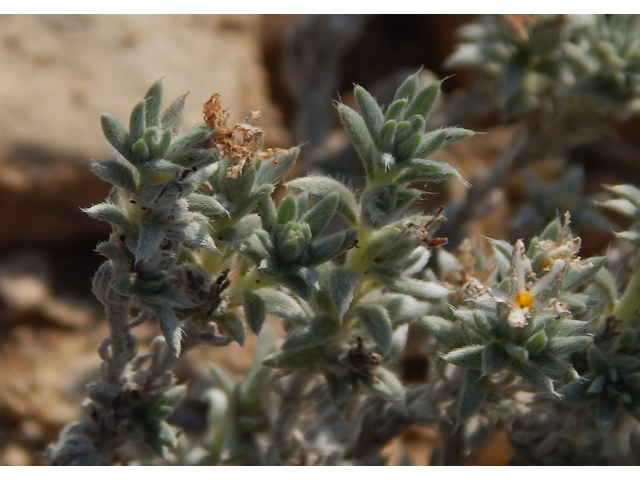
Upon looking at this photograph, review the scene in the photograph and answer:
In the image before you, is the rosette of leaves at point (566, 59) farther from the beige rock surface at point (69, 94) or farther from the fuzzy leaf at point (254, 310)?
the beige rock surface at point (69, 94)

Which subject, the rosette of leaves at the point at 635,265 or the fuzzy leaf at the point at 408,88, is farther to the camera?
the rosette of leaves at the point at 635,265

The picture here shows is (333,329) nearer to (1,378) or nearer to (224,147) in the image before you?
(224,147)

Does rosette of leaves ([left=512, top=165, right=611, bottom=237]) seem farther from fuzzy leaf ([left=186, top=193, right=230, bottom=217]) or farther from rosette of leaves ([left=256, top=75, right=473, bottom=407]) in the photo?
fuzzy leaf ([left=186, top=193, right=230, bottom=217])

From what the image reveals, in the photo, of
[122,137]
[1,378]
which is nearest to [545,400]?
[122,137]

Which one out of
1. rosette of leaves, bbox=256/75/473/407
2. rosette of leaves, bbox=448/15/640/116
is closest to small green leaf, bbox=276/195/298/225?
rosette of leaves, bbox=256/75/473/407

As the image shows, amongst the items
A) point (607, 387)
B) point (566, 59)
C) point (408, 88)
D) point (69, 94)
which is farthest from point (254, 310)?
point (69, 94)

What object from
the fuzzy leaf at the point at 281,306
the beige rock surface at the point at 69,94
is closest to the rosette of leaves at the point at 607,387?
the fuzzy leaf at the point at 281,306

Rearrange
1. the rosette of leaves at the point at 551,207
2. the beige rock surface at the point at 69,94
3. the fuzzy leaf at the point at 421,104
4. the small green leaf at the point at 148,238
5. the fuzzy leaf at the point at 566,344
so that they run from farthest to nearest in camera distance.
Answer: the beige rock surface at the point at 69,94
the rosette of leaves at the point at 551,207
the fuzzy leaf at the point at 421,104
the fuzzy leaf at the point at 566,344
the small green leaf at the point at 148,238

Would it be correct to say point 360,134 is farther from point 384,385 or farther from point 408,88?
point 384,385
